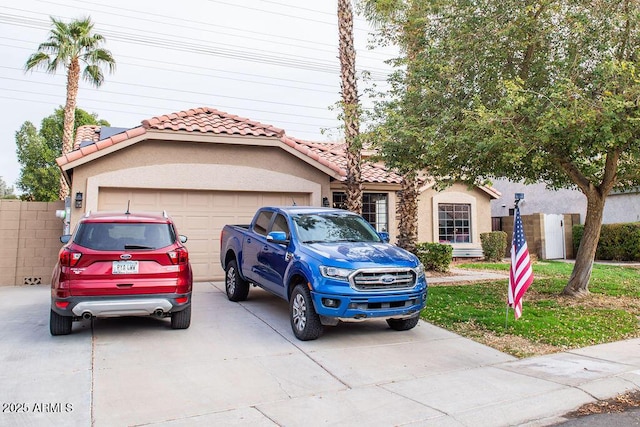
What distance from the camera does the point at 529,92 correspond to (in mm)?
7973

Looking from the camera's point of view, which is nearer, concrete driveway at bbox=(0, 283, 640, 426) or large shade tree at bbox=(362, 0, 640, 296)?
concrete driveway at bbox=(0, 283, 640, 426)

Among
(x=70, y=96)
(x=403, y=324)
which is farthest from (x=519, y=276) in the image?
(x=70, y=96)

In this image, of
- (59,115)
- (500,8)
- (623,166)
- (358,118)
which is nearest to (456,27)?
(500,8)

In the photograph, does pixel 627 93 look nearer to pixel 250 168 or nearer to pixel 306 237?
pixel 306 237

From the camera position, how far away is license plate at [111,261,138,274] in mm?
6172

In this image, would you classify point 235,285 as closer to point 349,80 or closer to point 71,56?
point 349,80

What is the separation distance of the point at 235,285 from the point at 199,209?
330cm

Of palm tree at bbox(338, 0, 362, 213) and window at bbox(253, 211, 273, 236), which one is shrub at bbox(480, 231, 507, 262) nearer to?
palm tree at bbox(338, 0, 362, 213)

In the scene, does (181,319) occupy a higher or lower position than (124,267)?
lower

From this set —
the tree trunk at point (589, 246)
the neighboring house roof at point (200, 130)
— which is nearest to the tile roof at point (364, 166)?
the neighboring house roof at point (200, 130)

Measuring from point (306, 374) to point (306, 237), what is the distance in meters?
2.50

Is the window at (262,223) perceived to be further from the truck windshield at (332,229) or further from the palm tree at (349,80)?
the palm tree at (349,80)

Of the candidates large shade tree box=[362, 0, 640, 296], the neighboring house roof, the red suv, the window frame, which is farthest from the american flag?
the window frame

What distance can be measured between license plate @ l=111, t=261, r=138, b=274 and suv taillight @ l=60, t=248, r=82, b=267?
1.48 feet
